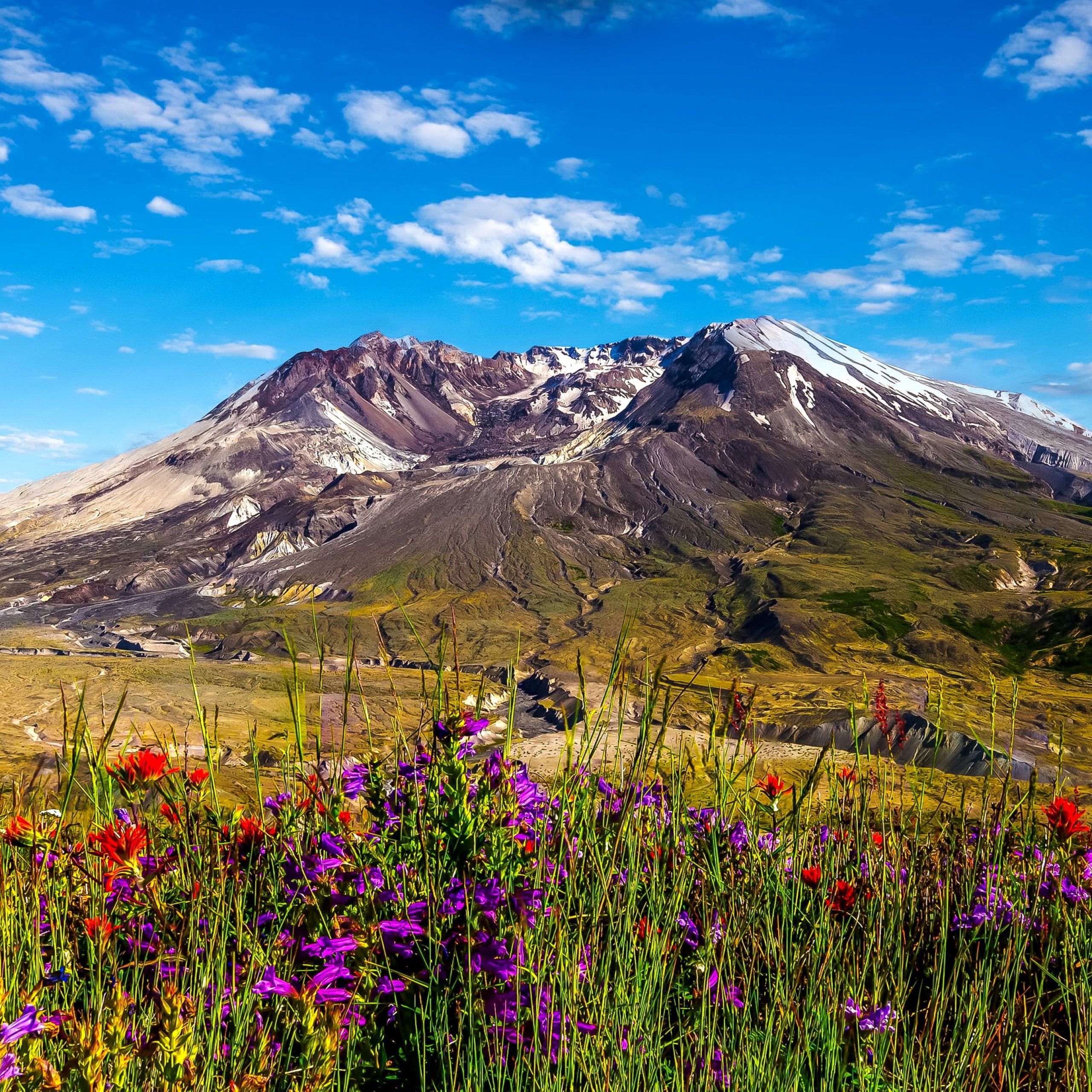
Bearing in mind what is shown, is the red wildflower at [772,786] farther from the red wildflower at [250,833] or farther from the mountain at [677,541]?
the mountain at [677,541]

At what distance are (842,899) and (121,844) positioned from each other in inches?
110

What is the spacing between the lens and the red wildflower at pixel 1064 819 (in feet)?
11.8

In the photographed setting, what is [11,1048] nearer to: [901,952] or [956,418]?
[901,952]

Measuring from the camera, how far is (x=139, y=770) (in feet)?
9.69

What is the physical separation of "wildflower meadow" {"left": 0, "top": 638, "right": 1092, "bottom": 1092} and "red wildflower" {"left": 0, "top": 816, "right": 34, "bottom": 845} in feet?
0.03

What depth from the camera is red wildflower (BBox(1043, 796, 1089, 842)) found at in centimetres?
360

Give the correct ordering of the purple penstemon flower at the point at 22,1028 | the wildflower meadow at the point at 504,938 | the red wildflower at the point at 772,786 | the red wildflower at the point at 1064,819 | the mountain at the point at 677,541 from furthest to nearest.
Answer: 1. the mountain at the point at 677,541
2. the red wildflower at the point at 772,786
3. the red wildflower at the point at 1064,819
4. the wildflower meadow at the point at 504,938
5. the purple penstemon flower at the point at 22,1028

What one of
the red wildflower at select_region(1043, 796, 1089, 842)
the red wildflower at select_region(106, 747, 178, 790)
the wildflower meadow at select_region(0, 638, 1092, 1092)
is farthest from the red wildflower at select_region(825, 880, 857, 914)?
the red wildflower at select_region(106, 747, 178, 790)

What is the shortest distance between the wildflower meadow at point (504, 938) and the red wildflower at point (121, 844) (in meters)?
0.02

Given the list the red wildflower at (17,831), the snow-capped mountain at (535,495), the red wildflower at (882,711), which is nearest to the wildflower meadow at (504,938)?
the red wildflower at (17,831)

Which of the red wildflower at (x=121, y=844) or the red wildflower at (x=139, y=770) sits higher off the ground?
the red wildflower at (x=139, y=770)

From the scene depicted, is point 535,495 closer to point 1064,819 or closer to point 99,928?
point 1064,819

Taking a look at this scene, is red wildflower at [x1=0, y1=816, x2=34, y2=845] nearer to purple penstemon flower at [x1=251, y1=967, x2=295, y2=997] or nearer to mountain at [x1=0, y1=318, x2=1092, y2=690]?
purple penstemon flower at [x1=251, y1=967, x2=295, y2=997]

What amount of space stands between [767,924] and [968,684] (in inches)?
3263
